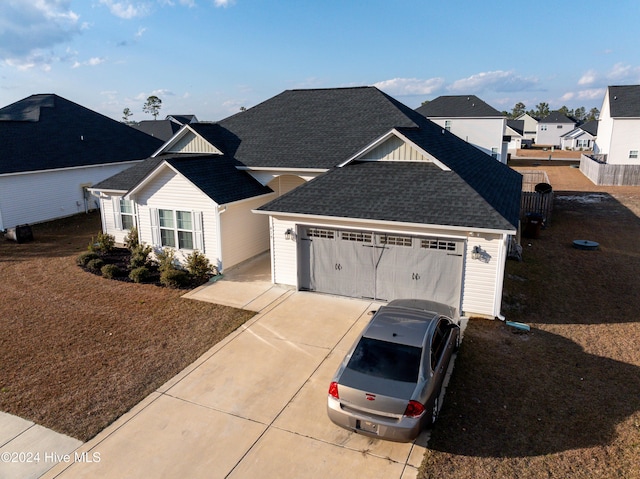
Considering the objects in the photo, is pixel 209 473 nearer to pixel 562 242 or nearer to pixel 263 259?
pixel 263 259

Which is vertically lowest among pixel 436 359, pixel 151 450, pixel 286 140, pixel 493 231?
pixel 151 450

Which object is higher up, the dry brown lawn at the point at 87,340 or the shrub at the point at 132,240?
the shrub at the point at 132,240

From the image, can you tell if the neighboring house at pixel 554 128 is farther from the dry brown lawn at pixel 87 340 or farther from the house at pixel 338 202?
the dry brown lawn at pixel 87 340

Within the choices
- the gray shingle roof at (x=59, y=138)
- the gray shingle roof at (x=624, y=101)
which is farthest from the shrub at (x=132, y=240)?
the gray shingle roof at (x=624, y=101)

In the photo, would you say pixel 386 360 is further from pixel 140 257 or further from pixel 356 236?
pixel 140 257

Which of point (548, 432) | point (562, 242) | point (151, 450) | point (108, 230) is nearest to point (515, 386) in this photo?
point (548, 432)

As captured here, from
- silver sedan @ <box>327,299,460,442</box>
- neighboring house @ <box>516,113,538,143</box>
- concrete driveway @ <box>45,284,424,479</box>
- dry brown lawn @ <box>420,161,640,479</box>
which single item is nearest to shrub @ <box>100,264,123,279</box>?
concrete driveway @ <box>45,284,424,479</box>
